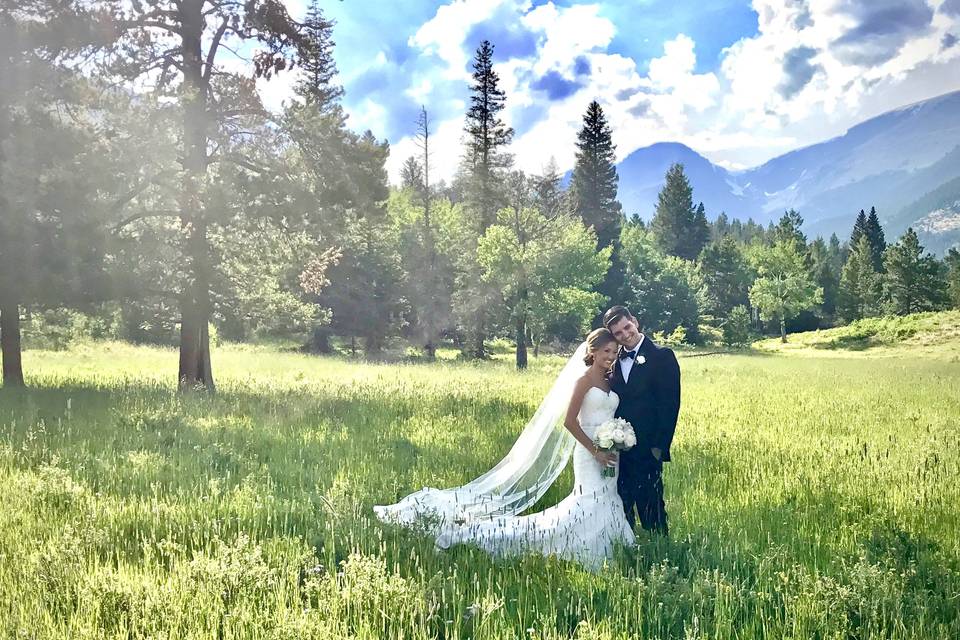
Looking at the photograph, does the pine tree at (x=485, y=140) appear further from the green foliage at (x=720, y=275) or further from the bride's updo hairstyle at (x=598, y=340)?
the green foliage at (x=720, y=275)

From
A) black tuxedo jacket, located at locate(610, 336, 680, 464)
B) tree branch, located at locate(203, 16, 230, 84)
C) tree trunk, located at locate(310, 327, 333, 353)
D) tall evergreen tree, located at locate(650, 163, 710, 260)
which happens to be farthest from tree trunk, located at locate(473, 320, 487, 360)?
tall evergreen tree, located at locate(650, 163, 710, 260)

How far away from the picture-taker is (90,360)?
21.6 meters

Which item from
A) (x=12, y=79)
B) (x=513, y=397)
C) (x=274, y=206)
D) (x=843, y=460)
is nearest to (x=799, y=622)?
(x=843, y=460)

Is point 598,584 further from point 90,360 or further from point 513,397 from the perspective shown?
point 90,360

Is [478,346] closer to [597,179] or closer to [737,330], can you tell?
[597,179]

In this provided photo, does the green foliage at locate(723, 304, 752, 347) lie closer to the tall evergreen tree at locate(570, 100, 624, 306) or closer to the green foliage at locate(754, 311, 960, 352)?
the green foliage at locate(754, 311, 960, 352)

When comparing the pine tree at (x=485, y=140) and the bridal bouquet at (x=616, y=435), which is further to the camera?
the pine tree at (x=485, y=140)

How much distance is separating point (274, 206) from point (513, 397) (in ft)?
24.2

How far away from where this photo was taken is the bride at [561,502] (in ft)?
16.1

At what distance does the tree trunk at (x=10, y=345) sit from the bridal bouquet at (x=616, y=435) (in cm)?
1525

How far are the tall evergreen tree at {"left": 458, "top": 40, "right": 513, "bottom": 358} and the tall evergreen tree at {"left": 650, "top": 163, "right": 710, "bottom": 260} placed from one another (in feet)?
146

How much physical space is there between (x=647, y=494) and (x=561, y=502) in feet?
2.59

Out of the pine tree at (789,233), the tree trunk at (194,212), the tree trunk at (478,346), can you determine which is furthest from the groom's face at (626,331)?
the pine tree at (789,233)

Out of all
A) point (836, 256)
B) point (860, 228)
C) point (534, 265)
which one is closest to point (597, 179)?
point (534, 265)
